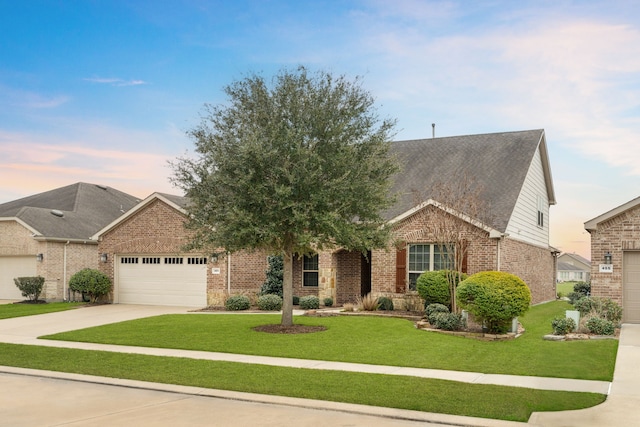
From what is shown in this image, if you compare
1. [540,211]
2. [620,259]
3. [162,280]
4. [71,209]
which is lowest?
[162,280]

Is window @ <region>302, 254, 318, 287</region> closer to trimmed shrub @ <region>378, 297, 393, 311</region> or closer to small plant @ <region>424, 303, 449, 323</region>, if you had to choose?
trimmed shrub @ <region>378, 297, 393, 311</region>

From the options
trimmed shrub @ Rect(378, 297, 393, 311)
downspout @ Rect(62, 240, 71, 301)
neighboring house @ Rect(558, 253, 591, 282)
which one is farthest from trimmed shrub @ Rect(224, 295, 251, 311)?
neighboring house @ Rect(558, 253, 591, 282)

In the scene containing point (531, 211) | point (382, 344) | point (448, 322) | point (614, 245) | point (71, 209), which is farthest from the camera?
point (71, 209)

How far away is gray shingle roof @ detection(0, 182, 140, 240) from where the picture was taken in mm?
31366

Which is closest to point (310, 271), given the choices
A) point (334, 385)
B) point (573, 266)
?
point (334, 385)

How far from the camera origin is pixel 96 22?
62.7 feet

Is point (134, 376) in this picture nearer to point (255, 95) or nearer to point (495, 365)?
point (495, 365)

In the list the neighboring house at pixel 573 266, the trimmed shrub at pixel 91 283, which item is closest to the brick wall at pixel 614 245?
the trimmed shrub at pixel 91 283

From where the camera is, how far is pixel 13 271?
3183 cm

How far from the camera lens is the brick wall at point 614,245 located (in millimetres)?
19719

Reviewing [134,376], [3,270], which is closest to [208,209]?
[134,376]

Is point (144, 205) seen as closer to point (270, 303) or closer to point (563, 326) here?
point (270, 303)

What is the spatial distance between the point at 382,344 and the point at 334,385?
494 cm

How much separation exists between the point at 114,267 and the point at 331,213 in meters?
16.8
